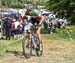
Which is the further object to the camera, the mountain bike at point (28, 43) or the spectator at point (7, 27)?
the spectator at point (7, 27)

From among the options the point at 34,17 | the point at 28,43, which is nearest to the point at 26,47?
the point at 28,43

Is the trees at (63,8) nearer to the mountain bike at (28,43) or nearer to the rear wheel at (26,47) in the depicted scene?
the mountain bike at (28,43)

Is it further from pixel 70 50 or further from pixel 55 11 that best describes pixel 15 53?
pixel 55 11

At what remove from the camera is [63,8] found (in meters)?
28.8

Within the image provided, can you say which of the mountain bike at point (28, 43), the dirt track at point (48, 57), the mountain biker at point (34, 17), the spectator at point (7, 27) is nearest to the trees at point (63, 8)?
the spectator at point (7, 27)

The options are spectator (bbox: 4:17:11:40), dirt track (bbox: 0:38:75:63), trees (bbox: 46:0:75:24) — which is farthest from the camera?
trees (bbox: 46:0:75:24)

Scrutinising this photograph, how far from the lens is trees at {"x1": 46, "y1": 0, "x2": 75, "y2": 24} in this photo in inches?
1107

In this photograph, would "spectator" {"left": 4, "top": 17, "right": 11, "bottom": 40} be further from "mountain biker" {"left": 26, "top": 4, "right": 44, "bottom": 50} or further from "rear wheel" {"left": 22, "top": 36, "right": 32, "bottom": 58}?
"mountain biker" {"left": 26, "top": 4, "right": 44, "bottom": 50}

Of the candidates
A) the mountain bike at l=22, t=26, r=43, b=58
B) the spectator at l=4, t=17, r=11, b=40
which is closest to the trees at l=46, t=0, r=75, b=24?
the spectator at l=4, t=17, r=11, b=40

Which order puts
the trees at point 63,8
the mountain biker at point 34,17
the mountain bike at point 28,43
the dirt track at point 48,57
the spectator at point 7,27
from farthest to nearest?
1. the trees at point 63,8
2. the spectator at point 7,27
3. the mountain bike at point 28,43
4. the mountain biker at point 34,17
5. the dirt track at point 48,57

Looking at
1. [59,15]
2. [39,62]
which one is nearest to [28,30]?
[39,62]

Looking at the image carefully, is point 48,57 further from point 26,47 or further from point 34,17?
point 34,17

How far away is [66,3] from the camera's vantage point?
28.0 metres

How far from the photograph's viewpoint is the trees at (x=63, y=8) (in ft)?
92.2
